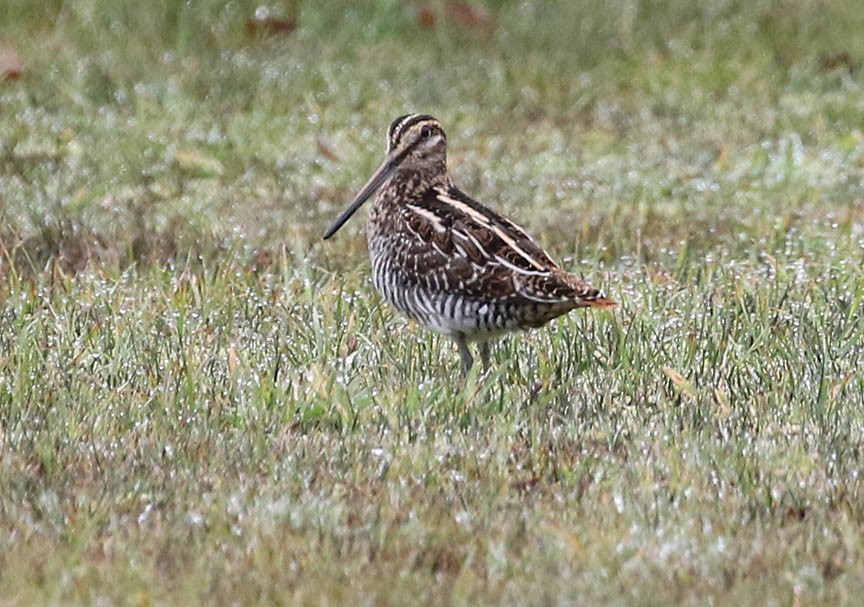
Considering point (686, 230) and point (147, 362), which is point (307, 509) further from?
point (686, 230)

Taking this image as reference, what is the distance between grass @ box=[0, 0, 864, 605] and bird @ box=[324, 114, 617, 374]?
0.19 metres

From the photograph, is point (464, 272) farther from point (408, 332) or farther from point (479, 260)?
point (408, 332)

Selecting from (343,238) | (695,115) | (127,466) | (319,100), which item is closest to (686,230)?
(343,238)

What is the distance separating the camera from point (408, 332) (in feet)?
22.7

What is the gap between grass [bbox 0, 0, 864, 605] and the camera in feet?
14.9

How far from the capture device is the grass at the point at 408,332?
14.9 feet

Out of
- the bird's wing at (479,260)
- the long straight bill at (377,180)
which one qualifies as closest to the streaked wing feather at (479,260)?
the bird's wing at (479,260)

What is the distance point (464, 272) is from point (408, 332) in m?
0.82

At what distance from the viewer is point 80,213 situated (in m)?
8.88

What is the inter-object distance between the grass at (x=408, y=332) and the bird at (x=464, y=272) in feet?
0.62

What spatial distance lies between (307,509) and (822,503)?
52.7 inches

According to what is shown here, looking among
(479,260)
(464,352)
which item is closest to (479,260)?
(479,260)

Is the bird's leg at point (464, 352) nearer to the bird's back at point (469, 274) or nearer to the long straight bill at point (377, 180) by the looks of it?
the bird's back at point (469, 274)

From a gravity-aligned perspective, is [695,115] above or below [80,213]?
above
